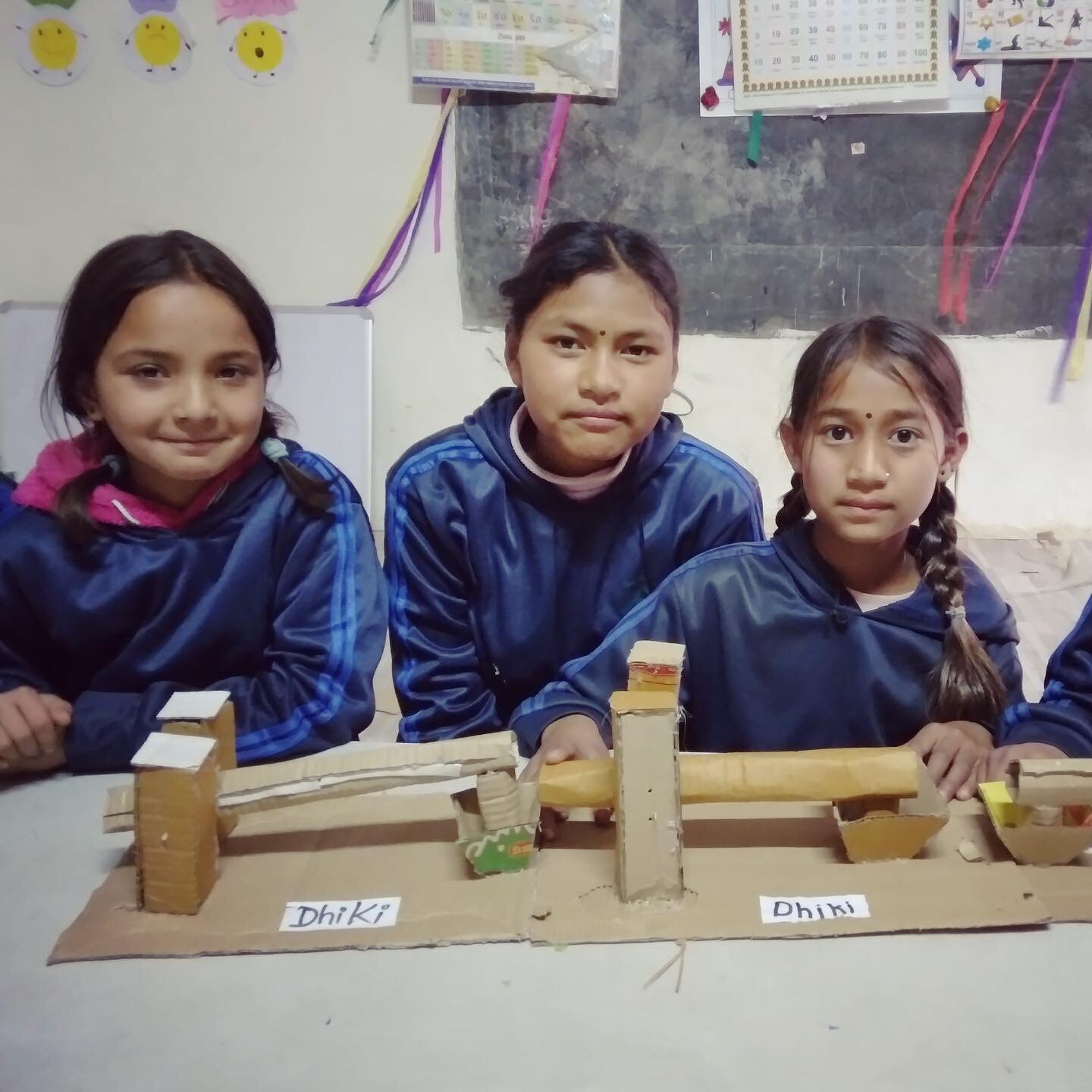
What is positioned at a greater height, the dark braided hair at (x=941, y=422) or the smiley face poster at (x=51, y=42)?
the smiley face poster at (x=51, y=42)

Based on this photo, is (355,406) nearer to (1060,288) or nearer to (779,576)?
(779,576)

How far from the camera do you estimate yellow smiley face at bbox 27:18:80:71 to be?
162 cm

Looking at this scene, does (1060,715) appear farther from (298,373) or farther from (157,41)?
(157,41)

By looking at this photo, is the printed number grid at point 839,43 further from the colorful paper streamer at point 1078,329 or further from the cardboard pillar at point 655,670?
the cardboard pillar at point 655,670

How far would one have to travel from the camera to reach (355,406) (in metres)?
1.72

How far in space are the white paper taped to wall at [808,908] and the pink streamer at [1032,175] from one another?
1.33 meters

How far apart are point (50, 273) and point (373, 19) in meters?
0.72

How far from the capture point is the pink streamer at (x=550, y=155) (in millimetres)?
Answer: 1585

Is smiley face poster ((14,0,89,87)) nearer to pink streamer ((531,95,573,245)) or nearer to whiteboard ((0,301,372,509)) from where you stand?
whiteboard ((0,301,372,509))

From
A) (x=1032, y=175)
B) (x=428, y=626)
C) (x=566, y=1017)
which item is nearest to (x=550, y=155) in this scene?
→ (x=1032, y=175)

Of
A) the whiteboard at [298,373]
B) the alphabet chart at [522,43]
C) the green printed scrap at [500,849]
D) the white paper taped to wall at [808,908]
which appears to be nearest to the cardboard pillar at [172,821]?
the green printed scrap at [500,849]

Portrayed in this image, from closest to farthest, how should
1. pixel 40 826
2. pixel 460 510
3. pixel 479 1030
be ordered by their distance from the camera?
1. pixel 479 1030
2. pixel 40 826
3. pixel 460 510

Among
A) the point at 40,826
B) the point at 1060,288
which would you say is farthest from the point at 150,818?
the point at 1060,288

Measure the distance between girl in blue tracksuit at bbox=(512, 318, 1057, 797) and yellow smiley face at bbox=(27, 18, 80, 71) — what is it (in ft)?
4.65
